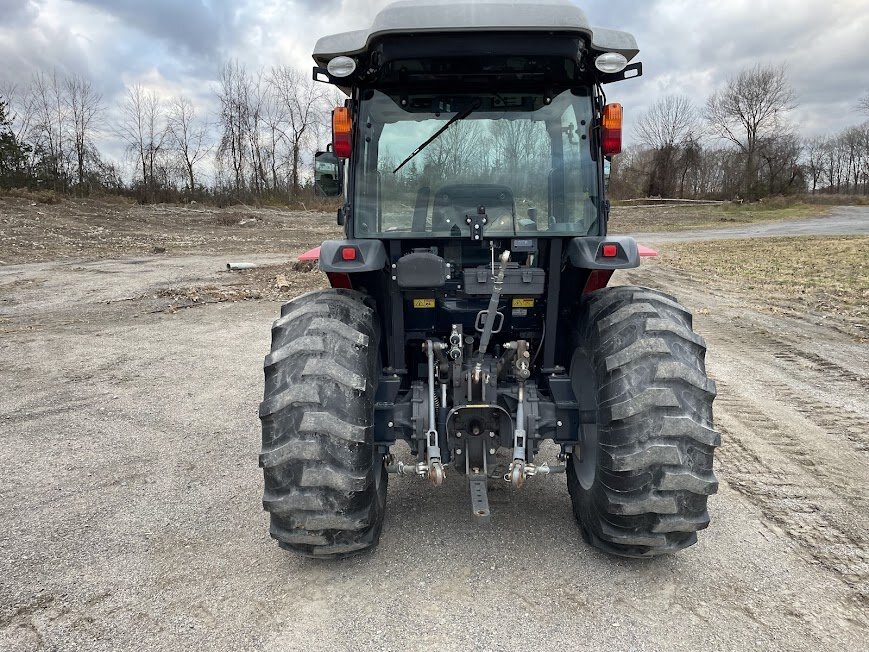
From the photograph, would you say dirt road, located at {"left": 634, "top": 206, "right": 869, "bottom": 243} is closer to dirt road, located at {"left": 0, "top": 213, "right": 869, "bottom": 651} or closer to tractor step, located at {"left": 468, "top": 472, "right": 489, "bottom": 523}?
dirt road, located at {"left": 0, "top": 213, "right": 869, "bottom": 651}

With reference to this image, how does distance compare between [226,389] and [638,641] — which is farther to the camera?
[226,389]

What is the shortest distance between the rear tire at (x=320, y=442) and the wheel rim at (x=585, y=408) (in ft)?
3.49

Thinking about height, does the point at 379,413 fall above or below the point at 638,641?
above

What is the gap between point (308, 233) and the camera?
23.8 m

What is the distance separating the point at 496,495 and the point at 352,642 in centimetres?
135

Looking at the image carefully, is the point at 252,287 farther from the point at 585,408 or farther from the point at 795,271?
the point at 795,271

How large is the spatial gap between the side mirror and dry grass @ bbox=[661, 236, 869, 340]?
6.72 metres

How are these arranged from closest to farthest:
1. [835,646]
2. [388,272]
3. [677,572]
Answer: [835,646], [677,572], [388,272]

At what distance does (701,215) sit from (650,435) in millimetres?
35735

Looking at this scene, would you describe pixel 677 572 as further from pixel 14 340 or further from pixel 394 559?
pixel 14 340

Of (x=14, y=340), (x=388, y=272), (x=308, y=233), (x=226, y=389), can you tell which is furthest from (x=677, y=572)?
(x=308, y=233)

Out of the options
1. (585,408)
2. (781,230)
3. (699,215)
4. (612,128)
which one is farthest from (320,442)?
(699,215)

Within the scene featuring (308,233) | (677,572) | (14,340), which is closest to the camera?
(677,572)

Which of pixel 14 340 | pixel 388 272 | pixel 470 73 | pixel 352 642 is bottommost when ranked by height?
pixel 352 642
